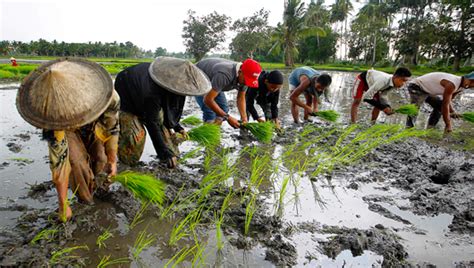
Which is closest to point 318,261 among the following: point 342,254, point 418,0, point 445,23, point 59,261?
point 342,254

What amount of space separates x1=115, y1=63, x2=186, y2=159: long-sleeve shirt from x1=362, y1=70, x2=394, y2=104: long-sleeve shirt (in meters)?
3.76

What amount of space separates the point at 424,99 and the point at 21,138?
6.41m

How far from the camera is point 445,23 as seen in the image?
25.2 meters

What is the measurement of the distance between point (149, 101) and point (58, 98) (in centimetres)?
76

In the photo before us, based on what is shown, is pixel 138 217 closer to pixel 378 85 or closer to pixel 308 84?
pixel 308 84

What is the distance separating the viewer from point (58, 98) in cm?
166

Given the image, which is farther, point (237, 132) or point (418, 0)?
point (418, 0)

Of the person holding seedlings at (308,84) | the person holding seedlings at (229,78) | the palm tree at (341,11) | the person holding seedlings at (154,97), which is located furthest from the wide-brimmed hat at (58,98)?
the palm tree at (341,11)

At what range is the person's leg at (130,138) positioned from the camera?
2.83 m

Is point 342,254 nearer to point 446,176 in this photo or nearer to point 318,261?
point 318,261

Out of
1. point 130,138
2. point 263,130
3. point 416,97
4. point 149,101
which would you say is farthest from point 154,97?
point 416,97

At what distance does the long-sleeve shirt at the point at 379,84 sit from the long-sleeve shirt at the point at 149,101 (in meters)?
3.76

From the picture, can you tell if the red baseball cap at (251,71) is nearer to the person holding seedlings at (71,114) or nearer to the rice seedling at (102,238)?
the person holding seedlings at (71,114)

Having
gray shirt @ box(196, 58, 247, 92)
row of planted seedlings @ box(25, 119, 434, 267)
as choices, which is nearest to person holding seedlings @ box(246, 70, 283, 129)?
gray shirt @ box(196, 58, 247, 92)
